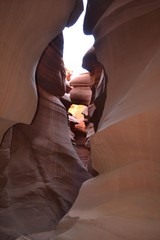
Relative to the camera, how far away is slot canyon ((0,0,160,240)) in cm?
261

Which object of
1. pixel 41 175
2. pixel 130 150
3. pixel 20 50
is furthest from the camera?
pixel 41 175

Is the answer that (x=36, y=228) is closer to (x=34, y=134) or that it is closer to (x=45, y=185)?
(x=45, y=185)

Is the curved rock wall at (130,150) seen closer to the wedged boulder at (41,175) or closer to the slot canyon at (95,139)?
the slot canyon at (95,139)

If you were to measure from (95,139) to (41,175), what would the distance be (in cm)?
→ 257

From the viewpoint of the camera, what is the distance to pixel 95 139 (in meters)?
3.35

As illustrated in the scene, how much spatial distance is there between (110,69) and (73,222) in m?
2.51

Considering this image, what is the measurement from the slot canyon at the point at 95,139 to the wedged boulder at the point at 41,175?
0.07 ft

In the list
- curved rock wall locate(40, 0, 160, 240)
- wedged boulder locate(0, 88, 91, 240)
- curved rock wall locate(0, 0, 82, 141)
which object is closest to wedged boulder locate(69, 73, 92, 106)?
wedged boulder locate(0, 88, 91, 240)

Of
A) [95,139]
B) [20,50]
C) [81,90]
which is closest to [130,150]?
[95,139]

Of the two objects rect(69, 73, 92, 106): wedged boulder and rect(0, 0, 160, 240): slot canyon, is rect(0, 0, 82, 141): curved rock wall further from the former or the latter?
rect(69, 73, 92, 106): wedged boulder

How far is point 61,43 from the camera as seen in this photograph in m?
7.47

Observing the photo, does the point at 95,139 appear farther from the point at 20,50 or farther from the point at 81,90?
the point at 81,90

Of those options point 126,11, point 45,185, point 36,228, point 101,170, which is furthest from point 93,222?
point 126,11

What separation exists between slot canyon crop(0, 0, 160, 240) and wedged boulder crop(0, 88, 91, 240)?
0.02m
